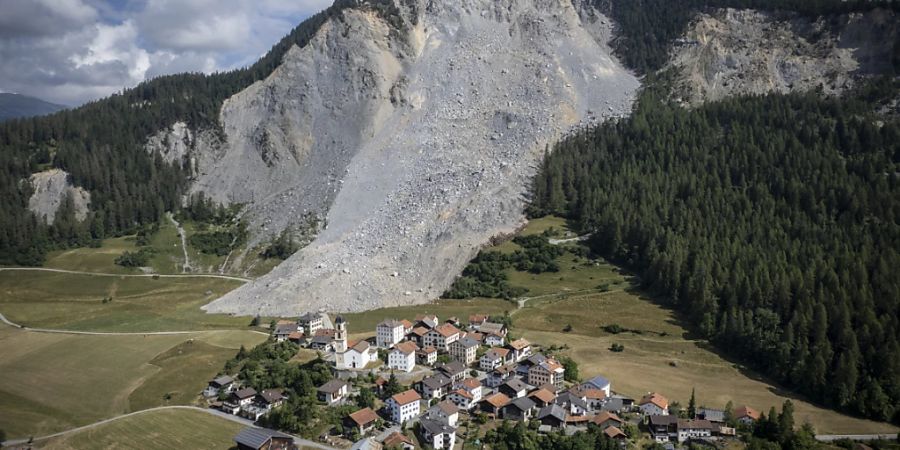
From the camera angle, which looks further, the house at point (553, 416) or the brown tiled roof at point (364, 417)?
the house at point (553, 416)

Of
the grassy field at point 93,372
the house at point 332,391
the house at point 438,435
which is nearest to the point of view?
the house at point 438,435

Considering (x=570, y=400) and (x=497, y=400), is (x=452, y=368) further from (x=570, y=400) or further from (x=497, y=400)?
(x=570, y=400)

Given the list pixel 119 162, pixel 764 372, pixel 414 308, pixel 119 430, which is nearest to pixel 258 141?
pixel 119 162

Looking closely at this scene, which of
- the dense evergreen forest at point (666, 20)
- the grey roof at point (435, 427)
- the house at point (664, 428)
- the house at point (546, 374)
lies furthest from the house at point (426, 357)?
the dense evergreen forest at point (666, 20)

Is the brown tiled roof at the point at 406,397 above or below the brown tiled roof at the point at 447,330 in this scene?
below

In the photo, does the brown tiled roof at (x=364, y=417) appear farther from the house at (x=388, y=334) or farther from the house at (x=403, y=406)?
the house at (x=388, y=334)

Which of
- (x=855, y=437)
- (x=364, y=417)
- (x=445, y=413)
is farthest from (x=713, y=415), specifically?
(x=364, y=417)
